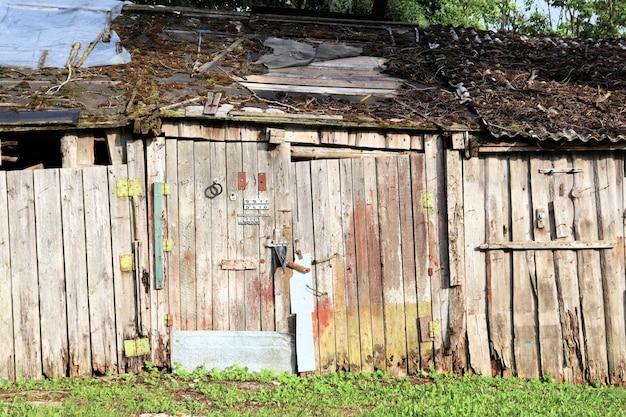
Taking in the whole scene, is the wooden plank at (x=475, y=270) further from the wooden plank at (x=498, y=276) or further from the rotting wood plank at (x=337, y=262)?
the rotting wood plank at (x=337, y=262)

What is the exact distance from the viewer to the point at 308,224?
8.48 meters

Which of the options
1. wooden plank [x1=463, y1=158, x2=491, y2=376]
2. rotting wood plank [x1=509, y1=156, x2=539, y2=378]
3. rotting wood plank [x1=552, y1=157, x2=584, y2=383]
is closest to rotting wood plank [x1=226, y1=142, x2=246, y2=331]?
wooden plank [x1=463, y1=158, x2=491, y2=376]

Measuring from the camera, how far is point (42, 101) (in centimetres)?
830

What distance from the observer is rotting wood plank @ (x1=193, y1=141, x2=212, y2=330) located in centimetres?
827

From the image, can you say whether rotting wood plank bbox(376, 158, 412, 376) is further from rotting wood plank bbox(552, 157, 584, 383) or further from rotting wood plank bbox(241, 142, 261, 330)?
rotting wood plank bbox(552, 157, 584, 383)

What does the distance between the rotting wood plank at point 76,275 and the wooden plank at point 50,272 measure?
65 mm

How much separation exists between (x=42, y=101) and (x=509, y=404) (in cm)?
584

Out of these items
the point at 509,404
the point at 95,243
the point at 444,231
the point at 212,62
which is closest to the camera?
the point at 509,404

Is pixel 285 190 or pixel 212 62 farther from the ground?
pixel 212 62

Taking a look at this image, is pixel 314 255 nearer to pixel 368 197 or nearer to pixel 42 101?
pixel 368 197

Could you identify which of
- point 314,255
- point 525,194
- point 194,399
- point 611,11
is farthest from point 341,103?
point 611,11

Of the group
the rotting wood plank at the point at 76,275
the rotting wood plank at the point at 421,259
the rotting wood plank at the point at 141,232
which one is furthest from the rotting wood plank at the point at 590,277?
the rotting wood plank at the point at 76,275

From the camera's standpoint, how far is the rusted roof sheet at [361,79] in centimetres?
861

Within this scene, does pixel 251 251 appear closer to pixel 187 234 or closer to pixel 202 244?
pixel 202 244
